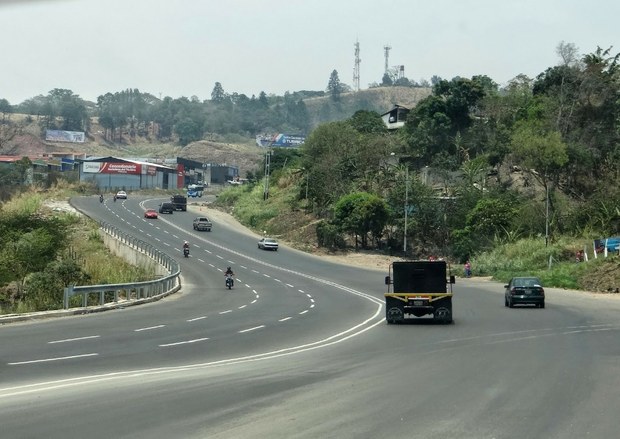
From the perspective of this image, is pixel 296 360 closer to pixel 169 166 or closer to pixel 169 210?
pixel 169 210

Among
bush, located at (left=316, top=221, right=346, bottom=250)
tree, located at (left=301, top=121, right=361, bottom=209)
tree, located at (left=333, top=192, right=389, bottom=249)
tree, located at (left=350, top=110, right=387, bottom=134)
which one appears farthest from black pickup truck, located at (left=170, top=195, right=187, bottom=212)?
tree, located at (left=333, top=192, right=389, bottom=249)

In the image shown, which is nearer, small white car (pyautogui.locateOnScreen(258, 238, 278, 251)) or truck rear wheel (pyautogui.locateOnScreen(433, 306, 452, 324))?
truck rear wheel (pyautogui.locateOnScreen(433, 306, 452, 324))

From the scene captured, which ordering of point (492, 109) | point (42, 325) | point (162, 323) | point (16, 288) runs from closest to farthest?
point (42, 325) → point (162, 323) → point (16, 288) → point (492, 109)

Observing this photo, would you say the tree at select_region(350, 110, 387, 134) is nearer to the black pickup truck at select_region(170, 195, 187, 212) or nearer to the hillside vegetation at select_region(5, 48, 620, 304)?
the hillside vegetation at select_region(5, 48, 620, 304)

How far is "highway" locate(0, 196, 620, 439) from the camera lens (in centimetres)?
1150

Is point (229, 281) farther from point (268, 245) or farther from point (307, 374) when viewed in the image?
point (307, 374)

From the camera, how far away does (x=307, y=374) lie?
16.9 m

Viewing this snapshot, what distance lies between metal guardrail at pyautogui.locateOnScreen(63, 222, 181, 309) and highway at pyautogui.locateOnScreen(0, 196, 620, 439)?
4.58ft

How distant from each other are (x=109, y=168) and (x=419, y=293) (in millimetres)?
137769

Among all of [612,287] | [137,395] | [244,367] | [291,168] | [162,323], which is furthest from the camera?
[291,168]

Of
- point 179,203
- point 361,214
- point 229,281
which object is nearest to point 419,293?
point 229,281

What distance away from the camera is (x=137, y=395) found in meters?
13.7

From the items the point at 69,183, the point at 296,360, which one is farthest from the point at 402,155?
the point at 296,360

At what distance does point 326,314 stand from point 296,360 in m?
15.7
